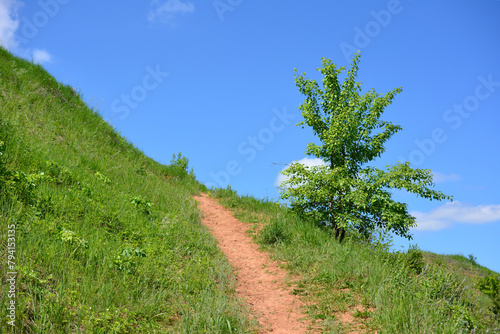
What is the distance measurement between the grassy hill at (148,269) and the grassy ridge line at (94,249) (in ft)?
0.09

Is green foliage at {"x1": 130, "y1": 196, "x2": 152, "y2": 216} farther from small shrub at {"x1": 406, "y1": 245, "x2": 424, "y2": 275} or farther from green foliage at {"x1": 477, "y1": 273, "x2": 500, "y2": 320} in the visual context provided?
green foliage at {"x1": 477, "y1": 273, "x2": 500, "y2": 320}

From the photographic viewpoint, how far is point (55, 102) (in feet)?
51.8

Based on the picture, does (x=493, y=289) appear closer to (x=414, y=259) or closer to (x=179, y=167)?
(x=414, y=259)

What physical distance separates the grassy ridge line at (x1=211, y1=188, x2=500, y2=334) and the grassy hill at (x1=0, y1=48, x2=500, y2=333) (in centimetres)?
3

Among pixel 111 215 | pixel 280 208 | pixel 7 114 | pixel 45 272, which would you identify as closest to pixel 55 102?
pixel 7 114

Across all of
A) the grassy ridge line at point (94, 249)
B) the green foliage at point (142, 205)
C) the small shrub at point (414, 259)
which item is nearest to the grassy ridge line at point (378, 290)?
the small shrub at point (414, 259)

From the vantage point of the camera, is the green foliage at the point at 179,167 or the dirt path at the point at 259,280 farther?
the green foliage at the point at 179,167

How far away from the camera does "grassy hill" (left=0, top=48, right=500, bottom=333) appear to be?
5.54m

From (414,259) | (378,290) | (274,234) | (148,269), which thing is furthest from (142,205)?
(414,259)

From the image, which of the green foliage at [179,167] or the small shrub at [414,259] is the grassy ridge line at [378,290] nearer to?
the small shrub at [414,259]

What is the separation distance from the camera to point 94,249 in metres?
6.84

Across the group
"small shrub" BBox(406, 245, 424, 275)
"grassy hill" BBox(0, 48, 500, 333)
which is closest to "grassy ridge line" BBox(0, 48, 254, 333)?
"grassy hill" BBox(0, 48, 500, 333)

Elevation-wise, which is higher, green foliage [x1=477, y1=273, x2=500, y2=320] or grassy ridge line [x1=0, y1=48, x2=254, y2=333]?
green foliage [x1=477, y1=273, x2=500, y2=320]

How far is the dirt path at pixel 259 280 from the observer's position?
6922 mm
